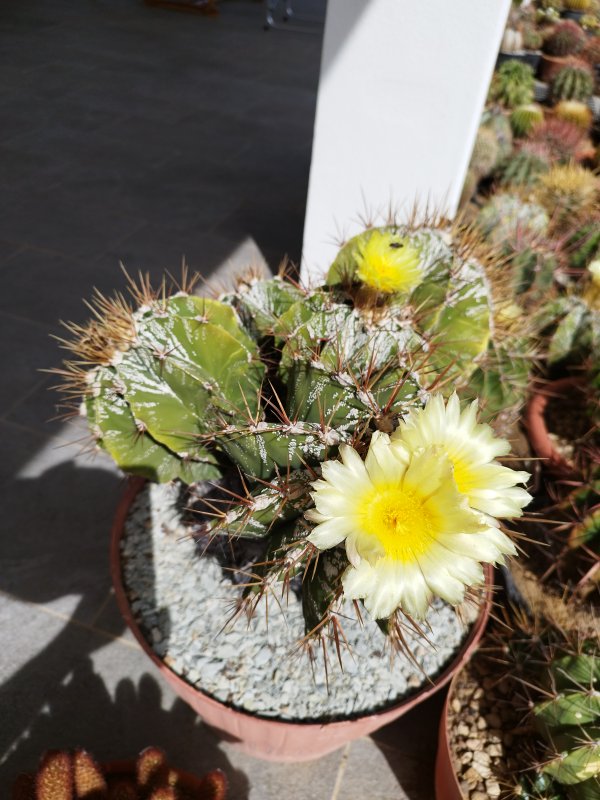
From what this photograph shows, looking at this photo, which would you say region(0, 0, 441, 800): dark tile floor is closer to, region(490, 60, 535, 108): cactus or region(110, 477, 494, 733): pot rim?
region(110, 477, 494, 733): pot rim

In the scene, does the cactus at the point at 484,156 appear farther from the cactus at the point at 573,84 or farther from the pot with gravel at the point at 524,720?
the pot with gravel at the point at 524,720

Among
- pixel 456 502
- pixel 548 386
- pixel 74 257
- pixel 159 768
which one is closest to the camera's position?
pixel 456 502

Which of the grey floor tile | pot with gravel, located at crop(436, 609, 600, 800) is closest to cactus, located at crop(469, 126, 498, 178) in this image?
the grey floor tile

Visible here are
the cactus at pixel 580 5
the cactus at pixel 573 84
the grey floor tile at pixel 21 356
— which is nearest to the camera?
the grey floor tile at pixel 21 356

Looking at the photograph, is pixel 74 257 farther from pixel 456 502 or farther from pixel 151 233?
pixel 456 502

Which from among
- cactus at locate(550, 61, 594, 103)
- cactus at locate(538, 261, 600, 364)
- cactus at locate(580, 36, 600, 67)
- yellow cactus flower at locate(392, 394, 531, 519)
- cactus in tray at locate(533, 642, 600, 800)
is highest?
yellow cactus flower at locate(392, 394, 531, 519)

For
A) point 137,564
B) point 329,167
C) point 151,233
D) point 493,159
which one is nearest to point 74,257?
point 151,233

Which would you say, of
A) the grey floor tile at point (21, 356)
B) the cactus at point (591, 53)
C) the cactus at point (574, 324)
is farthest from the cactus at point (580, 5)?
the grey floor tile at point (21, 356)
